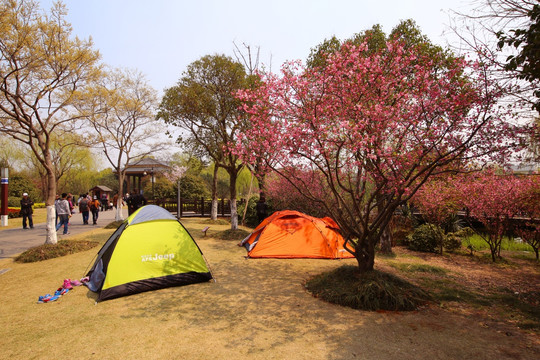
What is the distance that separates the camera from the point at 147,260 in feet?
19.7

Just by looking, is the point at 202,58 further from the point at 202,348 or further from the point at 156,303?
the point at 202,348

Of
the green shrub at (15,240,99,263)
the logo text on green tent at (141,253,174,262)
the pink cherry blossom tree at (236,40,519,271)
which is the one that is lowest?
the green shrub at (15,240,99,263)

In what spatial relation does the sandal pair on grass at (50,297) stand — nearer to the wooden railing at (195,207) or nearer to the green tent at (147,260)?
the green tent at (147,260)

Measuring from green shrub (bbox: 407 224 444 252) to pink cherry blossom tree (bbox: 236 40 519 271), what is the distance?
6077 mm

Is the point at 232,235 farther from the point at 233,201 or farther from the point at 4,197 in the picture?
the point at 4,197

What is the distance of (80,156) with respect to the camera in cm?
3275

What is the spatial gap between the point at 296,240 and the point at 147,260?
4230 mm

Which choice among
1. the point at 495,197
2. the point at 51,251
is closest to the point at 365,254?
the point at 495,197

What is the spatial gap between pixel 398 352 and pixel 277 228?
5524 millimetres

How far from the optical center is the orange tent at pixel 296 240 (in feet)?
28.6

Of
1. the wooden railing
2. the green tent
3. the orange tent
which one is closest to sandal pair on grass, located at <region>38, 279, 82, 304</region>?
the green tent

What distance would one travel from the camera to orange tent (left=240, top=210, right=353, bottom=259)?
8.73 meters

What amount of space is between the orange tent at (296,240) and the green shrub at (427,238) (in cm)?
390

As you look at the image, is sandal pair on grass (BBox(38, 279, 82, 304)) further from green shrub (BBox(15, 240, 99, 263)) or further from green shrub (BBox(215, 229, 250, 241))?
green shrub (BBox(215, 229, 250, 241))
